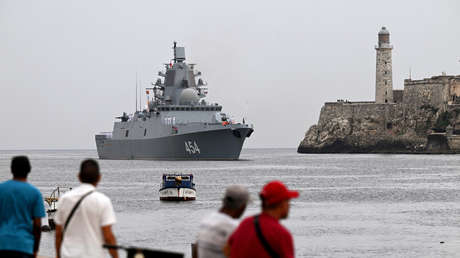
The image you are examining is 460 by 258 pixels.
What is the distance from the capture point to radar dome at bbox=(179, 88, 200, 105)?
→ 7319 cm

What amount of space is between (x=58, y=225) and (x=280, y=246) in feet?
6.31

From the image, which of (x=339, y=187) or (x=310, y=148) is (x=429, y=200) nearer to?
(x=339, y=187)

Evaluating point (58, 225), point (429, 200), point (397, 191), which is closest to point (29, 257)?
point (58, 225)

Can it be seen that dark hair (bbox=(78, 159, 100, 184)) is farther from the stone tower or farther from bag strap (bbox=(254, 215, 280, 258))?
the stone tower

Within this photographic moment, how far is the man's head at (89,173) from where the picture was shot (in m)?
6.64

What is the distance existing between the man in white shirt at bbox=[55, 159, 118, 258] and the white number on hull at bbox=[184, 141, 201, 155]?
6347 cm

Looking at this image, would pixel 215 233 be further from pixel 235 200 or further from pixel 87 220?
pixel 87 220

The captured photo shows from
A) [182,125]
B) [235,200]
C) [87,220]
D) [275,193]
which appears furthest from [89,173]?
[182,125]

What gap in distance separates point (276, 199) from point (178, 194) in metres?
29.8

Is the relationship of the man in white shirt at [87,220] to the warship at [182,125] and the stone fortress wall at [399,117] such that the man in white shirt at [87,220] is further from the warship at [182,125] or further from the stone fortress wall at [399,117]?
the stone fortress wall at [399,117]

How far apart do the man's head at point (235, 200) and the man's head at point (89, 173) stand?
3.35 ft

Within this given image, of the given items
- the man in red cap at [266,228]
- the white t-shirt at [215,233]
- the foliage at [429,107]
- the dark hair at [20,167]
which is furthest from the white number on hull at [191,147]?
the man in red cap at [266,228]

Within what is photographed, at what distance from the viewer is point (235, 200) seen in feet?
20.4

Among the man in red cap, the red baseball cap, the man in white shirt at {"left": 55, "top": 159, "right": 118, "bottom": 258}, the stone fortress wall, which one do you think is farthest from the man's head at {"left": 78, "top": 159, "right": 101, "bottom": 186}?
the stone fortress wall
